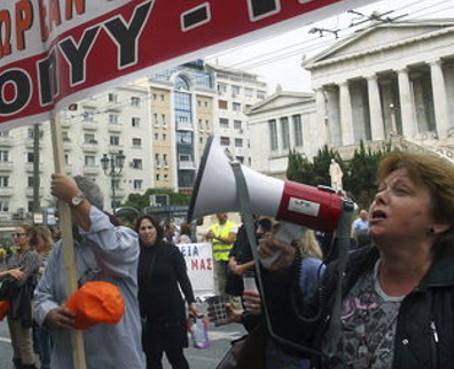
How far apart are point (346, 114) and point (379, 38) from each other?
7.97 meters

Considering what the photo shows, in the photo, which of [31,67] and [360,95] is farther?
[360,95]

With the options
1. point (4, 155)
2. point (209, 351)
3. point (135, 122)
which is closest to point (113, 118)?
point (135, 122)

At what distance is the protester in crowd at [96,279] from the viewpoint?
294cm

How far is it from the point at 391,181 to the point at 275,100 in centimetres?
6878

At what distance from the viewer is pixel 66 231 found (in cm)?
267

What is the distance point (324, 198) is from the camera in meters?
1.93

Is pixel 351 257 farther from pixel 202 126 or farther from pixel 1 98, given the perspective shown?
pixel 202 126

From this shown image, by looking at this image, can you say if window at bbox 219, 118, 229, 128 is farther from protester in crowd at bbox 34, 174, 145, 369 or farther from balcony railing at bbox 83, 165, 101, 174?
protester in crowd at bbox 34, 174, 145, 369

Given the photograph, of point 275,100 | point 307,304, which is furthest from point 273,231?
point 275,100

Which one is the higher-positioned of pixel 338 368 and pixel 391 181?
pixel 391 181

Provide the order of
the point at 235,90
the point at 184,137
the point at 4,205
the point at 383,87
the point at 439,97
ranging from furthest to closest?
the point at 235,90, the point at 184,137, the point at 4,205, the point at 383,87, the point at 439,97

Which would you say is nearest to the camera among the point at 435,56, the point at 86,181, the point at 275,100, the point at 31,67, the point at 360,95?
the point at 31,67

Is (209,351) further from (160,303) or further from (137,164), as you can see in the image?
(137,164)

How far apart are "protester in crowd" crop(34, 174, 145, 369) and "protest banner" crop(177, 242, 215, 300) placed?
977 centimetres
